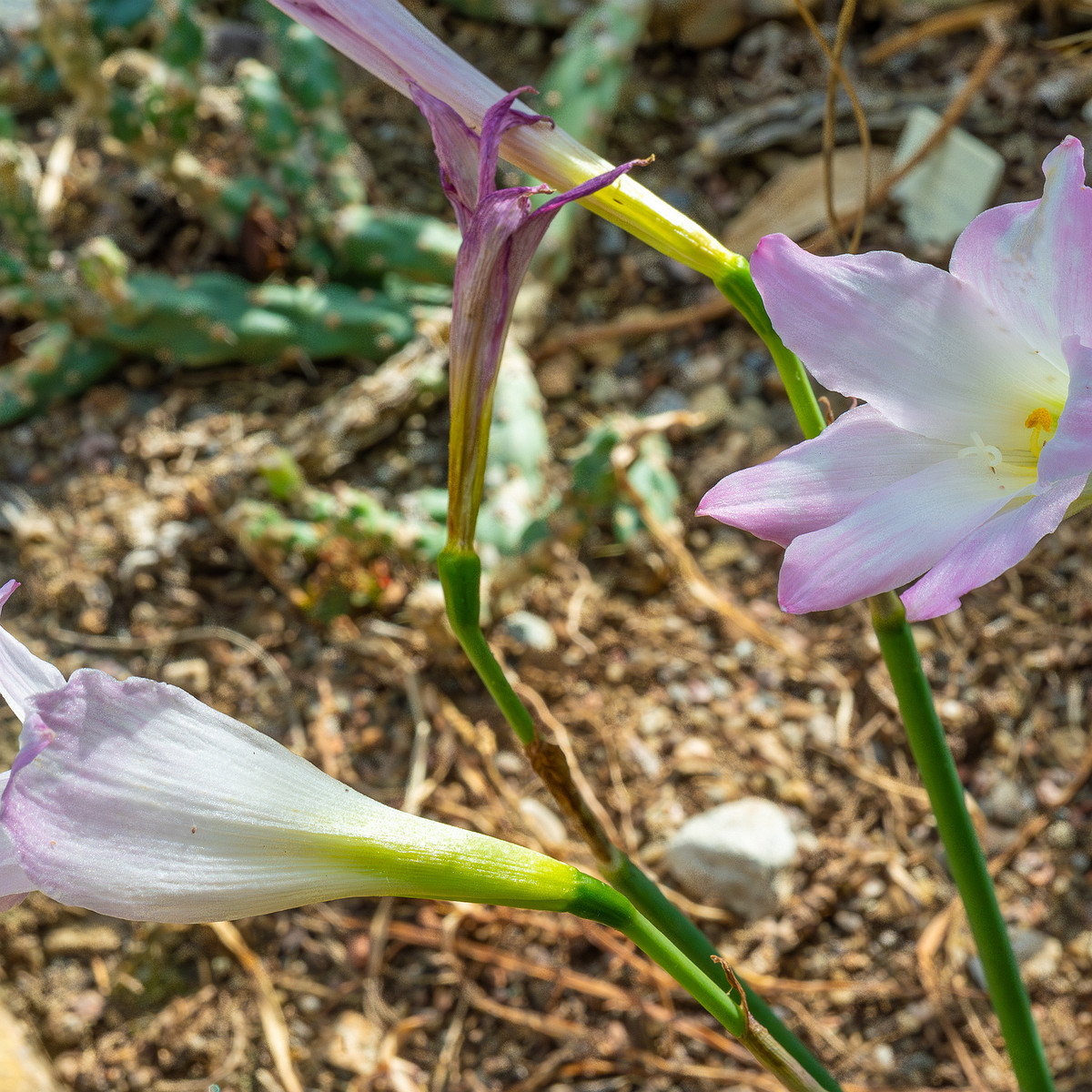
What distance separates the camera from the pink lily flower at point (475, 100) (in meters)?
0.50

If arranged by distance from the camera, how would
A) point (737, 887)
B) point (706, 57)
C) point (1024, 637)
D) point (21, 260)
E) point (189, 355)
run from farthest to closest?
point (706, 57)
point (21, 260)
point (189, 355)
point (1024, 637)
point (737, 887)

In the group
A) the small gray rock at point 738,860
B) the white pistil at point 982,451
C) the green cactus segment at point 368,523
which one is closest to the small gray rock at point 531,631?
the green cactus segment at point 368,523

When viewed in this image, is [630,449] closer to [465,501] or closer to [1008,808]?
[1008,808]

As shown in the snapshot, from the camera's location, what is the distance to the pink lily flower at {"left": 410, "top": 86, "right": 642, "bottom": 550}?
1.51 ft

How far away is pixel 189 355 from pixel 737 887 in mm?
1260

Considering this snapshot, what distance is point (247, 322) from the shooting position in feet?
5.65

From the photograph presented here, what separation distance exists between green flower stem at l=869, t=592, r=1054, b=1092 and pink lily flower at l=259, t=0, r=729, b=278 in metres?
0.22

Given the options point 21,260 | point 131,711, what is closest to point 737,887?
point 131,711

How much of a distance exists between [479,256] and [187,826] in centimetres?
29

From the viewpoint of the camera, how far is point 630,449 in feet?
4.95

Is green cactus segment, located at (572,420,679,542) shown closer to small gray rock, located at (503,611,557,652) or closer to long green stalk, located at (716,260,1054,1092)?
small gray rock, located at (503,611,557,652)

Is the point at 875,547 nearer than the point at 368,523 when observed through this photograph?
Yes

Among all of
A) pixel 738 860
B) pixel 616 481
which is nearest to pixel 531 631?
pixel 616 481

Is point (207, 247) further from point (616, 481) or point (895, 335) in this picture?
point (895, 335)
